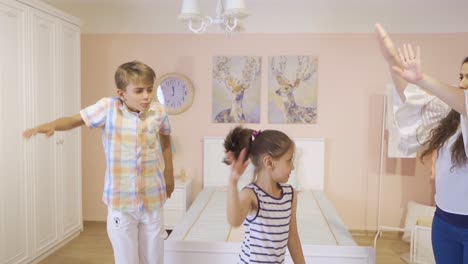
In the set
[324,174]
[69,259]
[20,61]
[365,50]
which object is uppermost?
[365,50]

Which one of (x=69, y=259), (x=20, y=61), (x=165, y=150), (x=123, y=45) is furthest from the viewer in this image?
(x=123, y=45)

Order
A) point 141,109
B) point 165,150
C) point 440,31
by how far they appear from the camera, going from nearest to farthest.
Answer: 1. point 141,109
2. point 165,150
3. point 440,31

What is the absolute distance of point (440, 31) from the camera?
12.4 feet

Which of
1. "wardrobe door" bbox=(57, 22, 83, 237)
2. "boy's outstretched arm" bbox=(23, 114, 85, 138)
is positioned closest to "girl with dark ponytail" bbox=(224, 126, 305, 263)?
"boy's outstretched arm" bbox=(23, 114, 85, 138)

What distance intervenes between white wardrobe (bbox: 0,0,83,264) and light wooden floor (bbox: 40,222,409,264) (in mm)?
98

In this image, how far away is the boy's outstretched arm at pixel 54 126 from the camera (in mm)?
1452

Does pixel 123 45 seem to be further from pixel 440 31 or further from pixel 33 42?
pixel 440 31

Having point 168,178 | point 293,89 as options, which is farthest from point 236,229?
point 293,89

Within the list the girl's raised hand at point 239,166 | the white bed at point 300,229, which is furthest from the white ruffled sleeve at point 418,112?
the white bed at point 300,229

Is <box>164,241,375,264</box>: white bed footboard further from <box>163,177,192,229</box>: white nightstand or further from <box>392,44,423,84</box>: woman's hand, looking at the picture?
<box>163,177,192,229</box>: white nightstand

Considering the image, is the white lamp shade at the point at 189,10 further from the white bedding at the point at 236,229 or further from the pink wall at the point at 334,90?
the pink wall at the point at 334,90

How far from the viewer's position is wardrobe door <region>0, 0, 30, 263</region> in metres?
2.65

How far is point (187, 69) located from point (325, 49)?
4.42ft

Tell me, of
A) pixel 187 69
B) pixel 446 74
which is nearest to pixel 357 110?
pixel 446 74
